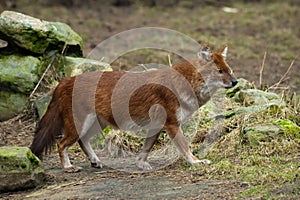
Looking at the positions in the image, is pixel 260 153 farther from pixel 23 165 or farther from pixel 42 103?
pixel 42 103

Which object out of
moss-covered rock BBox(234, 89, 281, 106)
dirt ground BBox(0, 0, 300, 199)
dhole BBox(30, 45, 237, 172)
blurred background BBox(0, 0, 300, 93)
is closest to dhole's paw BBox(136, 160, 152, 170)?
dhole BBox(30, 45, 237, 172)

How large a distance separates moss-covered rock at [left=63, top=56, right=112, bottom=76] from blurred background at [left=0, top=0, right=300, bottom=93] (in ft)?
6.82

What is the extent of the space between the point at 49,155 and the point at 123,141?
3.46 feet

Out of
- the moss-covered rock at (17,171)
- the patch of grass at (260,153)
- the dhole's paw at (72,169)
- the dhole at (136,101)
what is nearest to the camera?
the patch of grass at (260,153)

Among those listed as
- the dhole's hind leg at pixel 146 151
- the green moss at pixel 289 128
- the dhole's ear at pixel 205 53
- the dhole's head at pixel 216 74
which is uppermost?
the dhole's ear at pixel 205 53

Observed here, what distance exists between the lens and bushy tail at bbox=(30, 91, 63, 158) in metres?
9.16

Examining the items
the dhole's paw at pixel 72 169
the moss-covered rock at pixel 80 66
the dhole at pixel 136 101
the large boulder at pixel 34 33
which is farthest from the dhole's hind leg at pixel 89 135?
the large boulder at pixel 34 33

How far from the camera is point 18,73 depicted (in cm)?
1151

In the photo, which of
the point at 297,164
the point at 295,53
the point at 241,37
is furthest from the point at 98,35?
the point at 297,164

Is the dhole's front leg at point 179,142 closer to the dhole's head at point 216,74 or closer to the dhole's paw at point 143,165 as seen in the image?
the dhole's paw at point 143,165

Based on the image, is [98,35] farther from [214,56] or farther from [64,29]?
[214,56]

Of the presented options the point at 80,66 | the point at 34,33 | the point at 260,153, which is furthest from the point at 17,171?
the point at 34,33

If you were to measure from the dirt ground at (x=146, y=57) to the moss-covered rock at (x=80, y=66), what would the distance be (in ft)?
3.10

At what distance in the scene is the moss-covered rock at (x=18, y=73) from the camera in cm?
1149
